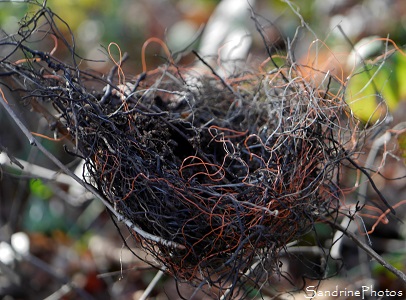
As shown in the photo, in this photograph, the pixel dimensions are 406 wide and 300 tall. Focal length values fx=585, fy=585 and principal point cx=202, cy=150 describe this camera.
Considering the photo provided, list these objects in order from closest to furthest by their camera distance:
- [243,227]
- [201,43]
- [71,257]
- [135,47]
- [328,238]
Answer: [243,227] → [328,238] → [71,257] → [201,43] → [135,47]

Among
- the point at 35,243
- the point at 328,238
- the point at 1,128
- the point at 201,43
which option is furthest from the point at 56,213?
the point at 328,238

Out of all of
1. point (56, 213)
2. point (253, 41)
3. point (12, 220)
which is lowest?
point (12, 220)

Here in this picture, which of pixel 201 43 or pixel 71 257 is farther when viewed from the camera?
pixel 201 43

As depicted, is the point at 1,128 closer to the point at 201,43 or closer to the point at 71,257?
the point at 71,257

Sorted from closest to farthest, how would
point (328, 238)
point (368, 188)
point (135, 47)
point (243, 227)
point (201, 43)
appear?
point (243, 227)
point (328, 238)
point (368, 188)
point (201, 43)
point (135, 47)

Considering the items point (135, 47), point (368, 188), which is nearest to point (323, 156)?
point (368, 188)

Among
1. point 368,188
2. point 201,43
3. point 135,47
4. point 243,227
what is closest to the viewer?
point 243,227

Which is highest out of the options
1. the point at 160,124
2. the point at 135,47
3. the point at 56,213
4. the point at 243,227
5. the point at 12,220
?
the point at 135,47

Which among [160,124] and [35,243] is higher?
[35,243]

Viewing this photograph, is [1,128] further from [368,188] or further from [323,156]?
[323,156]
